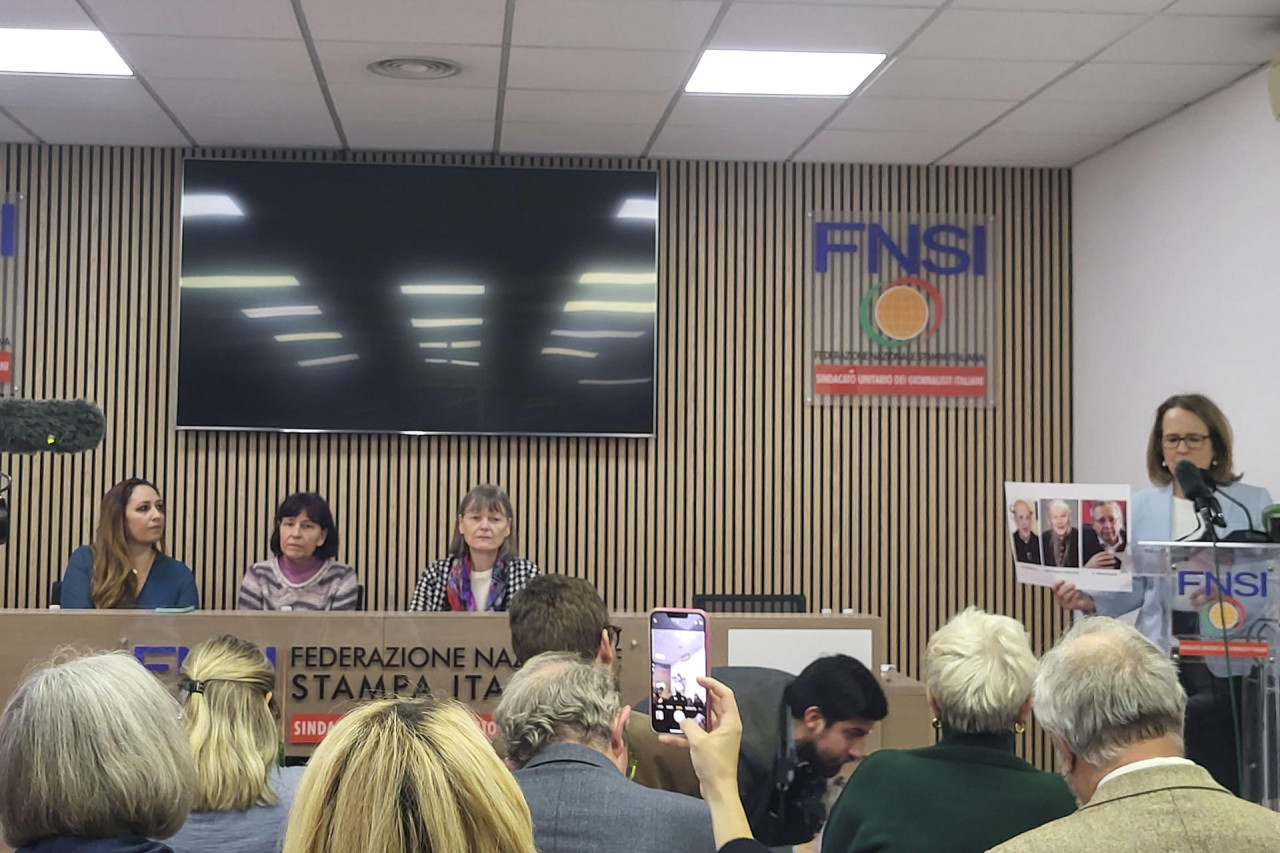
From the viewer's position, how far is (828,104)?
6172 millimetres

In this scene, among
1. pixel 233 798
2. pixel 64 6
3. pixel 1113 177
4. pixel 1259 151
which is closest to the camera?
pixel 233 798

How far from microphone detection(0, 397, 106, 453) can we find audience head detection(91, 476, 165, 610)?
354cm

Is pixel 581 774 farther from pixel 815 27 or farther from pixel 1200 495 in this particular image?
pixel 815 27

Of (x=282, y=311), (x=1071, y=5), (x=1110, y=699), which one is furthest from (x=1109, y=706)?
(x=282, y=311)

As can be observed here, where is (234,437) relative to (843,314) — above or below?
below

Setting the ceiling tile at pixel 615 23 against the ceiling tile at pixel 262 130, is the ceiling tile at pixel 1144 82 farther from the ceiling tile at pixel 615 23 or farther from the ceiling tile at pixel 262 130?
the ceiling tile at pixel 262 130

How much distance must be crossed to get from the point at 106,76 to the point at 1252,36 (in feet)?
15.8

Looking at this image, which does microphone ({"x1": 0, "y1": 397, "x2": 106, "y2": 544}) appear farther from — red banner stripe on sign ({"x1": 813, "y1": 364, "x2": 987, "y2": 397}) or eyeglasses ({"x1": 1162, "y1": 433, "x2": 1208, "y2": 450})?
red banner stripe on sign ({"x1": 813, "y1": 364, "x2": 987, "y2": 397})

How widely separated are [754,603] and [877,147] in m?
2.88

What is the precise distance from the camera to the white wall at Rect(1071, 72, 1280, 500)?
5566 millimetres

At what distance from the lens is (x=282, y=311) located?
702cm

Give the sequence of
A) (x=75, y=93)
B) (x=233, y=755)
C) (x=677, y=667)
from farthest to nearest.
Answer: (x=75, y=93)
(x=677, y=667)
(x=233, y=755)

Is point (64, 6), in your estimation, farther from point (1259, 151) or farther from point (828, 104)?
point (1259, 151)

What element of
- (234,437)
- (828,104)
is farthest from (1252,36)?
(234,437)
